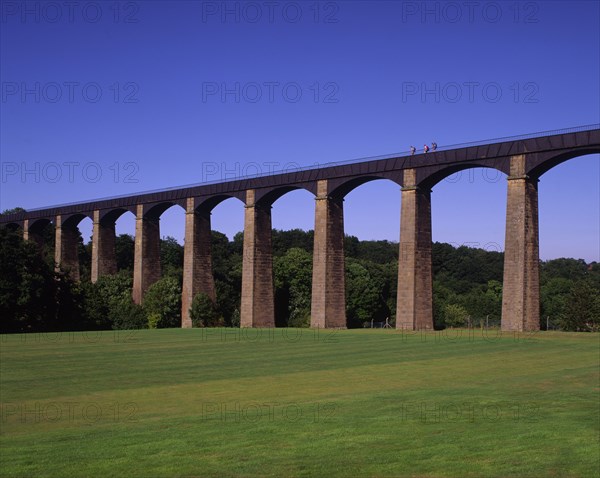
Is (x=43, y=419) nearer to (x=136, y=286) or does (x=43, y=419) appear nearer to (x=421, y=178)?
(x=421, y=178)

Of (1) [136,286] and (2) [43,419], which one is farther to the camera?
(1) [136,286]

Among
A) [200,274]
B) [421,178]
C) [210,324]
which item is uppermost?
[421,178]

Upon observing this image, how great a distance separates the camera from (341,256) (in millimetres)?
49812

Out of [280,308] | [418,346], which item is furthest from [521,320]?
[280,308]

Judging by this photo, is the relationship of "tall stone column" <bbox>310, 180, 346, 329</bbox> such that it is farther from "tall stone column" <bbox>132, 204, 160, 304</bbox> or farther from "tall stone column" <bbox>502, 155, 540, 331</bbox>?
"tall stone column" <bbox>132, 204, 160, 304</bbox>

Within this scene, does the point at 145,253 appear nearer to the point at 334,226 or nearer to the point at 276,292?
the point at 276,292

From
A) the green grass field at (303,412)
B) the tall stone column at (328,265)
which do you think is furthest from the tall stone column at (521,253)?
the tall stone column at (328,265)

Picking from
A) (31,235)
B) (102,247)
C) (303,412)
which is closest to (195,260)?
(102,247)

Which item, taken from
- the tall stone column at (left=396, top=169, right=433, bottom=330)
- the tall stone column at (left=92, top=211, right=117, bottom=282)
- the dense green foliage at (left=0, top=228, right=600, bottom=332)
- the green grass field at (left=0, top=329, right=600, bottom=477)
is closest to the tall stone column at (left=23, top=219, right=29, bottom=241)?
the dense green foliage at (left=0, top=228, right=600, bottom=332)

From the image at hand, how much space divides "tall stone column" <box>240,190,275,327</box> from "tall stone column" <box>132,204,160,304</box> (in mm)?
13494

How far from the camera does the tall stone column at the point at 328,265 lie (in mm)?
48938

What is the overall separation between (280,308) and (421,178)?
29175 mm

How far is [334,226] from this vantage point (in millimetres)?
49781

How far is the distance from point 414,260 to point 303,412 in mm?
28094
